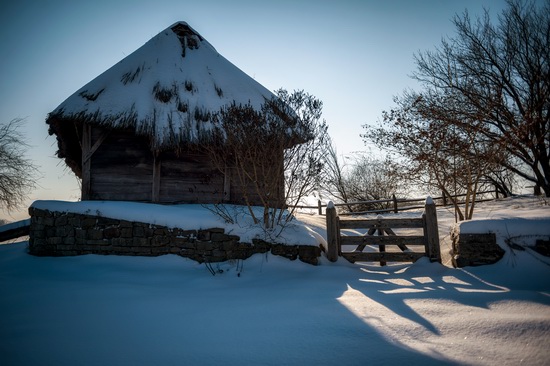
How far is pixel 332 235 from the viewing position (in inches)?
229

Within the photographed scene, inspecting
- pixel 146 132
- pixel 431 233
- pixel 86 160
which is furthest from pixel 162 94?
pixel 431 233

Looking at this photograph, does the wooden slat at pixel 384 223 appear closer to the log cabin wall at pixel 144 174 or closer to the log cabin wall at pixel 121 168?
the log cabin wall at pixel 144 174

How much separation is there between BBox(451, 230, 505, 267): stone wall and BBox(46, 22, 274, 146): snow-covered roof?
5.38 meters

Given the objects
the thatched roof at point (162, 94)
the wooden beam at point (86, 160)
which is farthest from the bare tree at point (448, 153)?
the wooden beam at point (86, 160)

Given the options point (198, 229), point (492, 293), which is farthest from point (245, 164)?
point (492, 293)

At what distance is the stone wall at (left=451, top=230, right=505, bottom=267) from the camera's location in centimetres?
470

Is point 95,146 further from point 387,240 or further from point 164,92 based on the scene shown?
point 387,240

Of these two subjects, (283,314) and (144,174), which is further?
(144,174)

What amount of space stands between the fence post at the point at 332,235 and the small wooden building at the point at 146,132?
12.4 feet

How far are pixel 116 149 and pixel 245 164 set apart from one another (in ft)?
16.7

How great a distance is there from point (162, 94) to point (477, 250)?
29.7 ft

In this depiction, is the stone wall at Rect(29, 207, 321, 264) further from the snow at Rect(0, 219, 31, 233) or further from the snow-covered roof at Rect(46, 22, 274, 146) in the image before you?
the snow-covered roof at Rect(46, 22, 274, 146)

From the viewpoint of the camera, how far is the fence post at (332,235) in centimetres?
576

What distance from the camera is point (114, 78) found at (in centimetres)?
919
